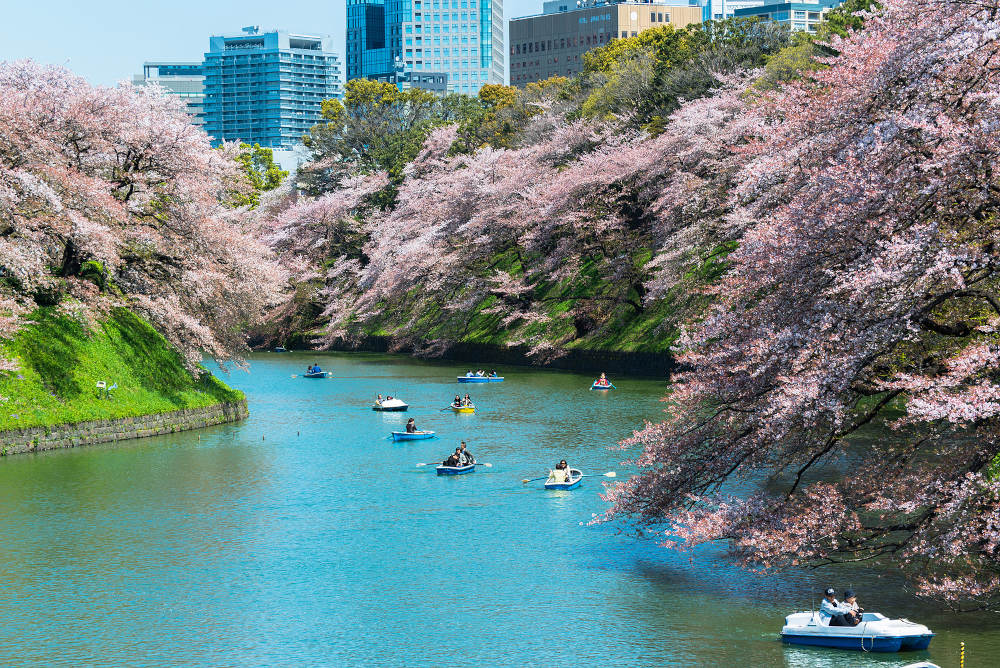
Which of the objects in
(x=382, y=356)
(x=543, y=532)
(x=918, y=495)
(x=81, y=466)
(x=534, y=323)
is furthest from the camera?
(x=382, y=356)

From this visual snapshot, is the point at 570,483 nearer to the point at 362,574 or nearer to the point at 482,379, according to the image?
the point at 362,574

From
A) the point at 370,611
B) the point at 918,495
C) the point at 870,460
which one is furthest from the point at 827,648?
the point at 370,611

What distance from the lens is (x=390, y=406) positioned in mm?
54656

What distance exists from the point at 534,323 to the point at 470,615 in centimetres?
5620

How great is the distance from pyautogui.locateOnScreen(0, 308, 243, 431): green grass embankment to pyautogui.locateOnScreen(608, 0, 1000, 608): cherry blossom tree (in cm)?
2656

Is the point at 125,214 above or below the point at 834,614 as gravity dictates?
above

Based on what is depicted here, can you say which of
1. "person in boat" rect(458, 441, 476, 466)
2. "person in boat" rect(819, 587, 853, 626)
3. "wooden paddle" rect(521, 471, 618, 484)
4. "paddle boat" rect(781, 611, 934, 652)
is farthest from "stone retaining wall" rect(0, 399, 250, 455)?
"person in boat" rect(819, 587, 853, 626)

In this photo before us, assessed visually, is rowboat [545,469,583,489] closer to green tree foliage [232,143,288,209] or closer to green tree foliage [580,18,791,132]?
green tree foliage [580,18,791,132]

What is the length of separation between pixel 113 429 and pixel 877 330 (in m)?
33.5

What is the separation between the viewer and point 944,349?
22.3m

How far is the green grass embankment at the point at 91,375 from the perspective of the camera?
136 feet

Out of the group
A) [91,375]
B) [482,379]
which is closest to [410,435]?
[91,375]

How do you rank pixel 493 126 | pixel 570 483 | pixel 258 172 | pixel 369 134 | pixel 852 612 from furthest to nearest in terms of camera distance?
pixel 258 172 → pixel 369 134 → pixel 493 126 → pixel 570 483 → pixel 852 612

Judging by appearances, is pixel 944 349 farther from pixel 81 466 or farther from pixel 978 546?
pixel 81 466
